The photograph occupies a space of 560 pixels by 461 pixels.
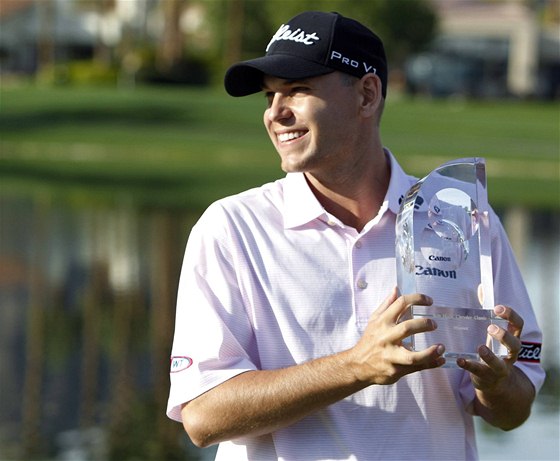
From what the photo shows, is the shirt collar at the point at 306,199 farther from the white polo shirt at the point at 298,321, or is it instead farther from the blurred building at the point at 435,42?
the blurred building at the point at 435,42

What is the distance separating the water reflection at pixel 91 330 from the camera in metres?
8.26

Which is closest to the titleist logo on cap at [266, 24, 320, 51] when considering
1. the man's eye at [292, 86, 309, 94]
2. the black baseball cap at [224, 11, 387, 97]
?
the black baseball cap at [224, 11, 387, 97]

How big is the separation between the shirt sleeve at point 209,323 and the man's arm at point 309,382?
0.13 ft

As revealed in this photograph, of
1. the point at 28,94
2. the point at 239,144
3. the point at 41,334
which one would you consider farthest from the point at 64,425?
the point at 28,94

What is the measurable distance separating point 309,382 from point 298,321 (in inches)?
7.4

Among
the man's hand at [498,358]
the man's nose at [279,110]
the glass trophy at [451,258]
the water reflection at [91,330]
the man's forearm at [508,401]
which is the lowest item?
the water reflection at [91,330]

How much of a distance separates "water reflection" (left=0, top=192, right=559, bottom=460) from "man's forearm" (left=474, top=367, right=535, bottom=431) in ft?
14.6

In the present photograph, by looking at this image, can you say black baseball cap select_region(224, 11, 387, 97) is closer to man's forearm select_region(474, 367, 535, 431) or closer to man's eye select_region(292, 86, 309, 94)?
man's eye select_region(292, 86, 309, 94)

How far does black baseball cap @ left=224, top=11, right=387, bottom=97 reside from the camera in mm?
3418

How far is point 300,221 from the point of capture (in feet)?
11.3

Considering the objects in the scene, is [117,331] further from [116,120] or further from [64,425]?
[116,120]

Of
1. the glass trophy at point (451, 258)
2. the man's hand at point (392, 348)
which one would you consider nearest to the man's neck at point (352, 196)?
the glass trophy at point (451, 258)

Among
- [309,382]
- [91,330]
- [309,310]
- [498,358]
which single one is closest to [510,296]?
[498,358]

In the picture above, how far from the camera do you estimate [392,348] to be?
3.05 meters
